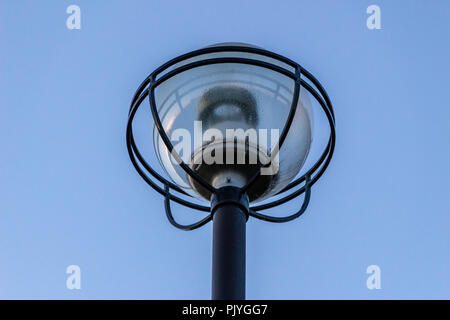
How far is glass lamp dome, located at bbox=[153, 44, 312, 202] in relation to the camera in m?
2.57

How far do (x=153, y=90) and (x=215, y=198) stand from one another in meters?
0.43

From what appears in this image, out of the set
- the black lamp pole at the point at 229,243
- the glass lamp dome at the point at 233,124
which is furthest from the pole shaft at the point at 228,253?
the glass lamp dome at the point at 233,124

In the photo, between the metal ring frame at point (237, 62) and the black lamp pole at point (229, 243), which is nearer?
the black lamp pole at point (229, 243)

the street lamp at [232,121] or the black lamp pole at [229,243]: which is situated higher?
the street lamp at [232,121]

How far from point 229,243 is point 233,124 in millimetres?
460

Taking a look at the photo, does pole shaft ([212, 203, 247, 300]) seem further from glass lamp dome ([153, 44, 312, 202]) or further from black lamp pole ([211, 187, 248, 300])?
glass lamp dome ([153, 44, 312, 202])

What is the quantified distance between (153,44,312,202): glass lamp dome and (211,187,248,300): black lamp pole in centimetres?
9

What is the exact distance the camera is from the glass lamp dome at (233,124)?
2.57 meters

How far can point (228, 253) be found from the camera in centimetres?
229

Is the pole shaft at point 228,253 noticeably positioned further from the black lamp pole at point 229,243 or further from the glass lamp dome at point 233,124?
the glass lamp dome at point 233,124

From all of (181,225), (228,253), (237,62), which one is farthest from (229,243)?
(237,62)

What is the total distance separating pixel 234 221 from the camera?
2400 millimetres

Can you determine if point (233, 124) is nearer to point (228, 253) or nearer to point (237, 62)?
point (237, 62)
